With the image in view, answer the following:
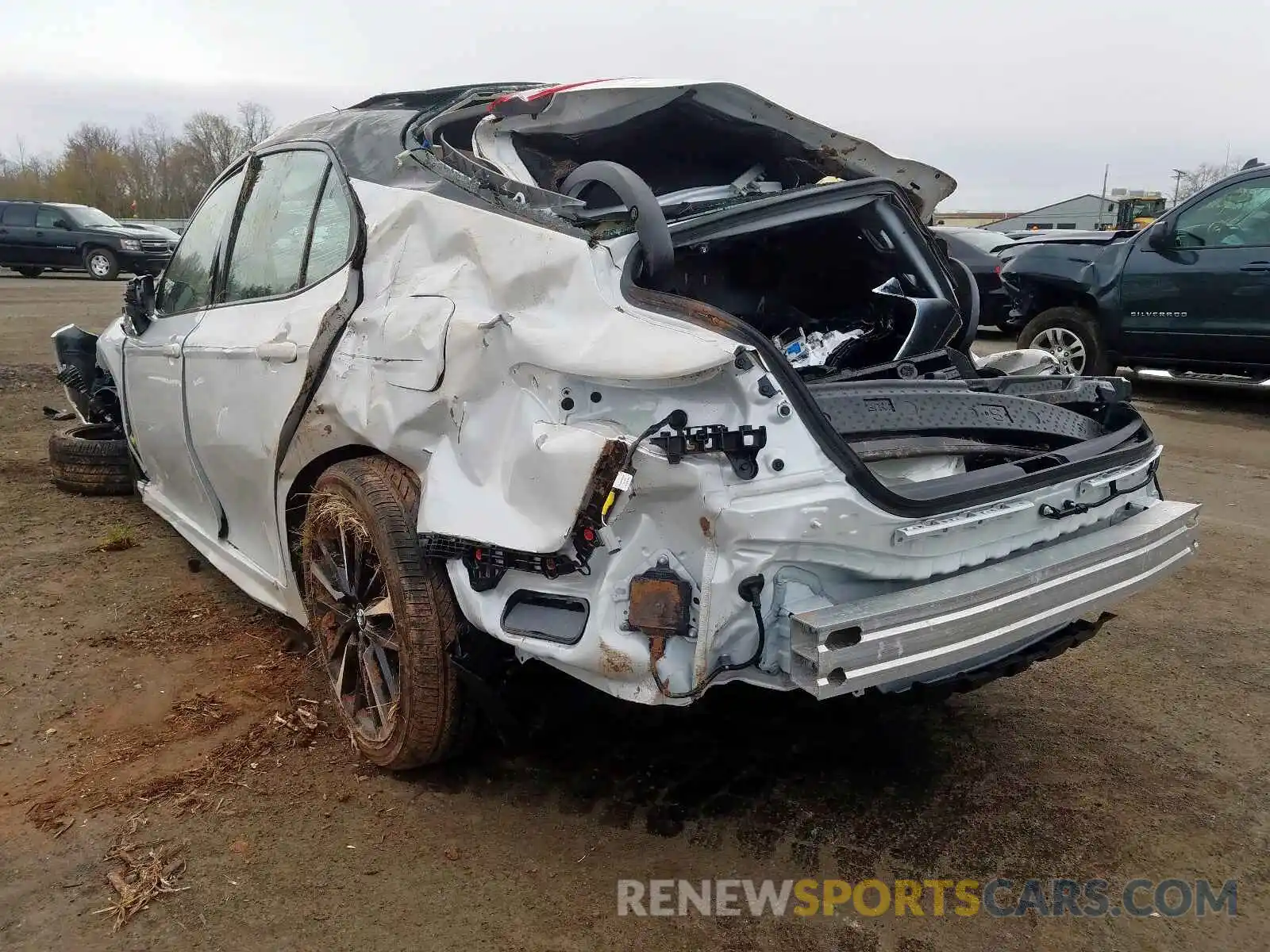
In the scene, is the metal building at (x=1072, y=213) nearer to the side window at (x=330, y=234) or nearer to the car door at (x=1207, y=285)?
the car door at (x=1207, y=285)

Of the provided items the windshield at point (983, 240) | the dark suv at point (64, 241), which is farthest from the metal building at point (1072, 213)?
the dark suv at point (64, 241)

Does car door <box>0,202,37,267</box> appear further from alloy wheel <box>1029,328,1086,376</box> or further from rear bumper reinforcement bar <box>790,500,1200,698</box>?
rear bumper reinforcement bar <box>790,500,1200,698</box>

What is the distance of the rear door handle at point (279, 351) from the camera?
2850 mm

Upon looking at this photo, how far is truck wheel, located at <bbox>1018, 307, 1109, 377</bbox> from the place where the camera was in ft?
27.5

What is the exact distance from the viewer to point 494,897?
2.28 meters

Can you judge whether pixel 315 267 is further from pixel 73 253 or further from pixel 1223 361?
pixel 73 253

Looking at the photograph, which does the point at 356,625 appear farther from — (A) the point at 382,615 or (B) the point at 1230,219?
(B) the point at 1230,219

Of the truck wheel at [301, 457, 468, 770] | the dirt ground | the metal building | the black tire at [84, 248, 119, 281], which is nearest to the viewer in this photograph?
the dirt ground

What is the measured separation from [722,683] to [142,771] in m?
1.82

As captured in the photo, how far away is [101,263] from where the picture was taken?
21312 millimetres

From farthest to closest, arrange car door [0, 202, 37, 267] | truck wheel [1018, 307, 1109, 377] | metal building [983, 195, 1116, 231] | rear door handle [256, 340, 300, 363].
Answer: metal building [983, 195, 1116, 231]
car door [0, 202, 37, 267]
truck wheel [1018, 307, 1109, 377]
rear door handle [256, 340, 300, 363]

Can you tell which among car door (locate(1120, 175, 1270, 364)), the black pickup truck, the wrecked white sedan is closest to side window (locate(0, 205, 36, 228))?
the black pickup truck

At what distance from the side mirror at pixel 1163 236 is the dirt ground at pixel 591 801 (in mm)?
5244

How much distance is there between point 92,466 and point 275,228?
2857mm
